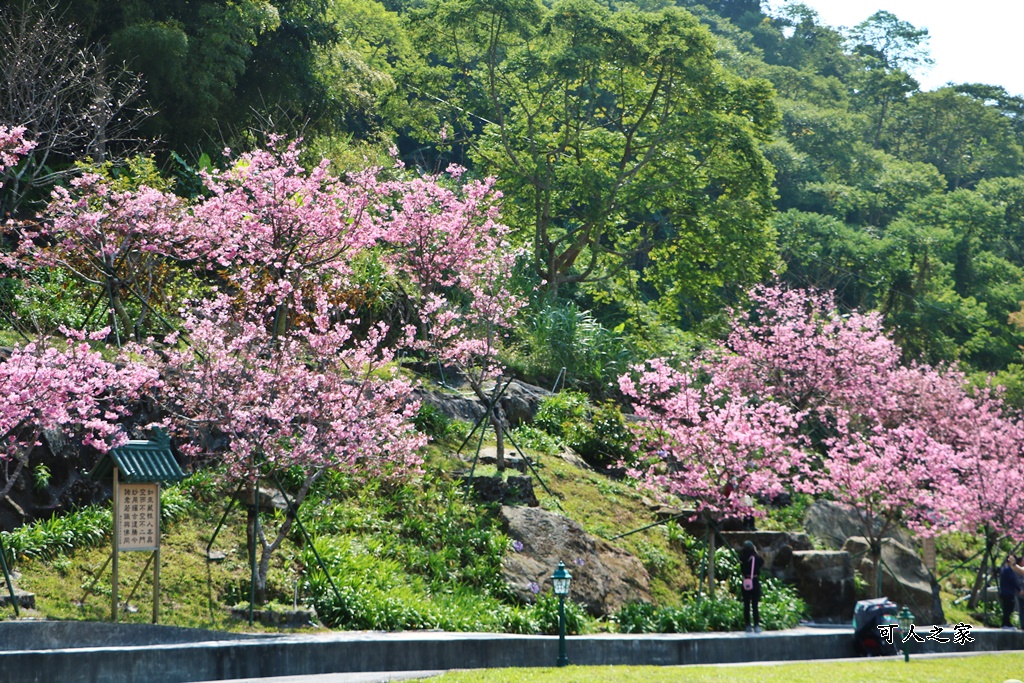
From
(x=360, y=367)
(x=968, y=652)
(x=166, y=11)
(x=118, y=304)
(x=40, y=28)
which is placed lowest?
(x=968, y=652)

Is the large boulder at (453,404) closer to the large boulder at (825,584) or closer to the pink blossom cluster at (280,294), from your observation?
the pink blossom cluster at (280,294)

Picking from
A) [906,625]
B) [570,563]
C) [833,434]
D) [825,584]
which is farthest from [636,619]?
[833,434]

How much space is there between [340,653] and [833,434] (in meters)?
19.1

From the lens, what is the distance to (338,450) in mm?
13172

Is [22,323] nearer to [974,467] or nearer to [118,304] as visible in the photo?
[118,304]

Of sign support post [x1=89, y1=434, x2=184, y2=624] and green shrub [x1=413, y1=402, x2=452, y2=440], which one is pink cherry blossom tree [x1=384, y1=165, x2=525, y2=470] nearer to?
green shrub [x1=413, y1=402, x2=452, y2=440]

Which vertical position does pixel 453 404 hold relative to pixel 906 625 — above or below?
above

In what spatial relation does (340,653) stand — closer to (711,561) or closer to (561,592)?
(561,592)

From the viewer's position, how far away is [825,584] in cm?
1819

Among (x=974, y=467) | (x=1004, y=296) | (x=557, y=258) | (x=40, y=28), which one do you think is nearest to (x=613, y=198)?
(x=557, y=258)

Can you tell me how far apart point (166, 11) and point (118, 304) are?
10.3 metres

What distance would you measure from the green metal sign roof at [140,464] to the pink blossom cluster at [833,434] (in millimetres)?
8355

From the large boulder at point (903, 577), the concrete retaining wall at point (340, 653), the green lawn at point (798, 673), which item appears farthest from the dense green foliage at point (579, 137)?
the green lawn at point (798, 673)

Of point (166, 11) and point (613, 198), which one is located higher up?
point (166, 11)
